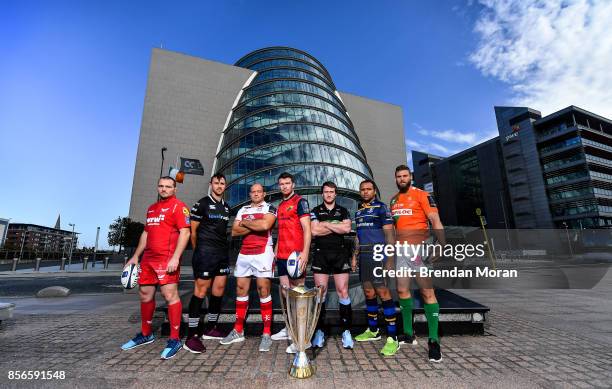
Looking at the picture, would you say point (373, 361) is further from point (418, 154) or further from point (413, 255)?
point (418, 154)

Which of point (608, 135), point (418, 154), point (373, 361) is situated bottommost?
point (373, 361)

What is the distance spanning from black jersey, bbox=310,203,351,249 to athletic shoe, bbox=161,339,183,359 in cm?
211

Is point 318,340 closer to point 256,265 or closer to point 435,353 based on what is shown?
point 256,265

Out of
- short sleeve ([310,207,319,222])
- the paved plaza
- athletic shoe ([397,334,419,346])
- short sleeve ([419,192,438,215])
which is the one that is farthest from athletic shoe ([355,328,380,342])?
short sleeve ([419,192,438,215])

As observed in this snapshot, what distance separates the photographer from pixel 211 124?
1486 inches

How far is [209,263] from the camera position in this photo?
3.88 m

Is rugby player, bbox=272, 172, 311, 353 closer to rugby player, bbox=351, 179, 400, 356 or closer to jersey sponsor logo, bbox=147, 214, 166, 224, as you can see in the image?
rugby player, bbox=351, 179, 400, 356

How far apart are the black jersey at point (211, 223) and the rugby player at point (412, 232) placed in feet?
8.22

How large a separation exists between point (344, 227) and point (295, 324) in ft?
4.91

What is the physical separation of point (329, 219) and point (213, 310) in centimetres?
212

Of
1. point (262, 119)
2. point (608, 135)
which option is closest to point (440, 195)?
point (608, 135)

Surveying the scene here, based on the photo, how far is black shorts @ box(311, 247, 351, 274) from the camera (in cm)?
378

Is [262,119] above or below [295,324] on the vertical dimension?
above

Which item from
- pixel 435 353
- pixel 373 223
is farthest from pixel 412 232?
pixel 435 353
